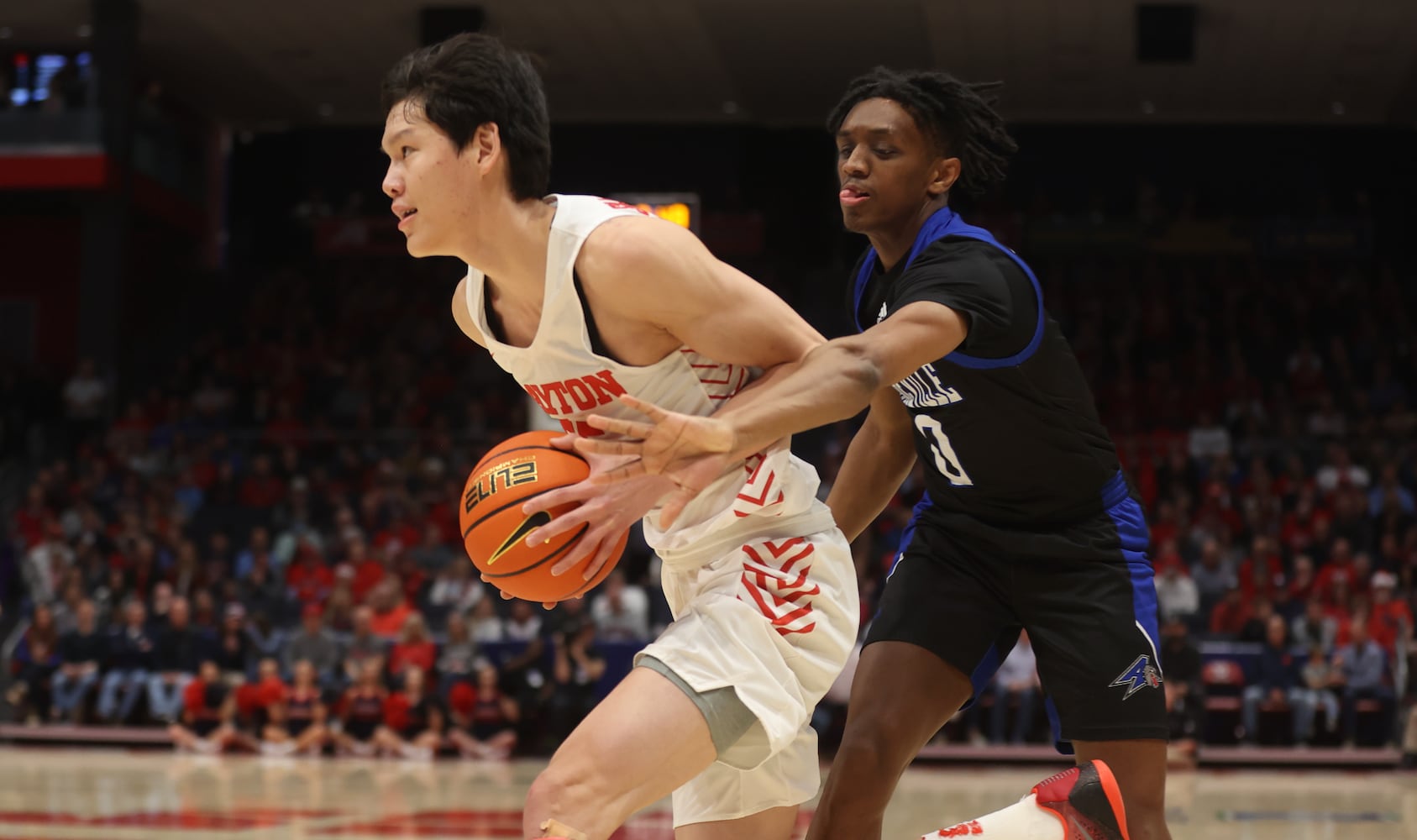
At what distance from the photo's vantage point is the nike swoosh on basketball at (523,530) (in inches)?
108

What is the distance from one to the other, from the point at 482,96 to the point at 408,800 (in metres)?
6.48

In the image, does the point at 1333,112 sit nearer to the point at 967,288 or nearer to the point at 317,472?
the point at 317,472

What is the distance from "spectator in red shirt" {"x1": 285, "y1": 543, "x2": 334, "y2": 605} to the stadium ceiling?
6183 mm

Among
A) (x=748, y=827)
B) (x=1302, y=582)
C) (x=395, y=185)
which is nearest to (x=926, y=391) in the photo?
(x=748, y=827)

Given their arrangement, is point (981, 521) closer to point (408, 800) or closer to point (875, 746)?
point (875, 746)

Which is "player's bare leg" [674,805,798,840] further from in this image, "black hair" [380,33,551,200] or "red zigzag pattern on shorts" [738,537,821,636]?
"black hair" [380,33,551,200]

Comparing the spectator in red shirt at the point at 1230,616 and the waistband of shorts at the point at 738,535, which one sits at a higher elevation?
the waistband of shorts at the point at 738,535

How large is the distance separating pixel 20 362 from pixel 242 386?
139 inches

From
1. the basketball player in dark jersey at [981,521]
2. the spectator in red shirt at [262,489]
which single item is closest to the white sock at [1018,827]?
the basketball player in dark jersey at [981,521]

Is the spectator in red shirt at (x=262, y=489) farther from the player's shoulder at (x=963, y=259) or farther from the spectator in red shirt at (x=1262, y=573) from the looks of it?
the player's shoulder at (x=963, y=259)

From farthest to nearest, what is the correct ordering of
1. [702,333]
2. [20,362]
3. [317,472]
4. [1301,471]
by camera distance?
[20,362] → [317,472] → [1301,471] → [702,333]

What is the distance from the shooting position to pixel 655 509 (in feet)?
9.56

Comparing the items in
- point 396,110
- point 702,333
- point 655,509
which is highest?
point 396,110

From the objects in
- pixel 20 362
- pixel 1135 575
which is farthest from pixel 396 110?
pixel 20 362
